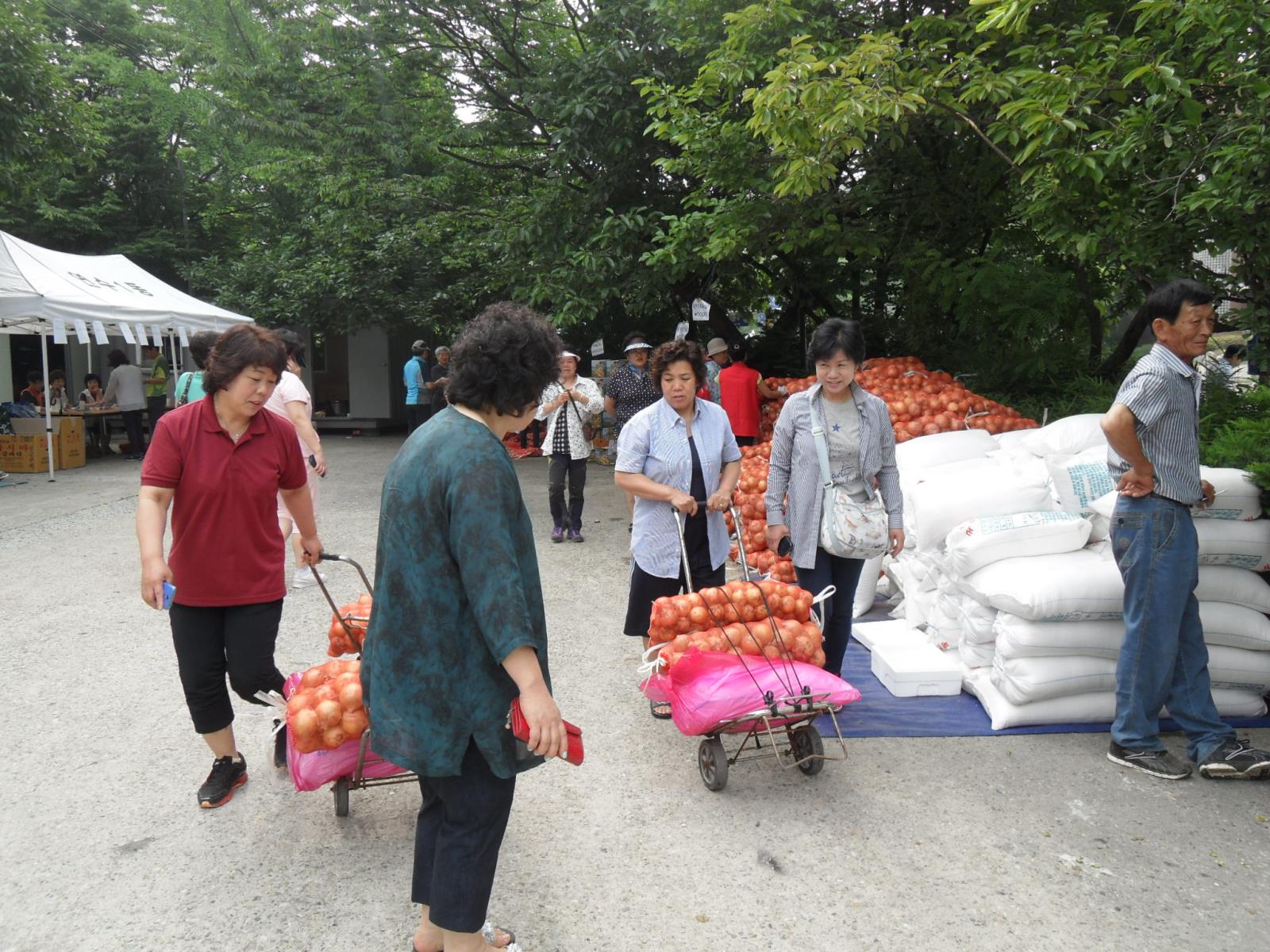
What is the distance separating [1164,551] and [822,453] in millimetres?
1441

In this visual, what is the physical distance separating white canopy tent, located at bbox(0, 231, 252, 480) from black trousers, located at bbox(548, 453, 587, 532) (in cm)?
452

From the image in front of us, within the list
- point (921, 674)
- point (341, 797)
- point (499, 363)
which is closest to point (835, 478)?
point (921, 674)

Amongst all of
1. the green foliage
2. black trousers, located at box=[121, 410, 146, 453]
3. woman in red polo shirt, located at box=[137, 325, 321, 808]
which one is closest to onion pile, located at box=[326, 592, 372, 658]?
woman in red polo shirt, located at box=[137, 325, 321, 808]

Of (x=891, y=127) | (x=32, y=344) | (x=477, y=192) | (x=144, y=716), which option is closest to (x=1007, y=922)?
(x=144, y=716)

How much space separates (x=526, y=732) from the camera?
215 centimetres

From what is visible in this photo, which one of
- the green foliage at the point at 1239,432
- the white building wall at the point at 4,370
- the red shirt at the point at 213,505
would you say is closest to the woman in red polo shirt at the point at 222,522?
the red shirt at the point at 213,505

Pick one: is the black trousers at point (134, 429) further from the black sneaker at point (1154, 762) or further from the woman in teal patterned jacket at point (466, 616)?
the black sneaker at point (1154, 762)

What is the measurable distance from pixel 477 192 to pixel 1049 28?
11.8 metres

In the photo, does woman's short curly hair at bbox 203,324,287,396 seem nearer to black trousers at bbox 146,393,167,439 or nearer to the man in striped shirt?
the man in striped shirt

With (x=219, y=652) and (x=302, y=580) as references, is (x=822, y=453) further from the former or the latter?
(x=302, y=580)

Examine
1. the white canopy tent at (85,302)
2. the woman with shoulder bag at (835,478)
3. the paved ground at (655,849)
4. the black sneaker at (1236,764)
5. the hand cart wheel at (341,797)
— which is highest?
the white canopy tent at (85,302)

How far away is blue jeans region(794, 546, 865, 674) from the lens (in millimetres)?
4281

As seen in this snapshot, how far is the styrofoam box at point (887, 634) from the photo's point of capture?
5262 millimetres

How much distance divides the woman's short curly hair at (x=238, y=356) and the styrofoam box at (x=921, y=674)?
331cm
